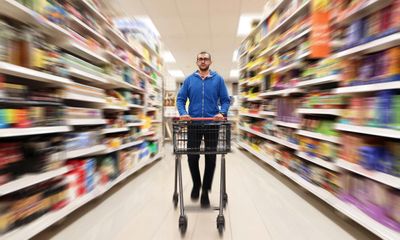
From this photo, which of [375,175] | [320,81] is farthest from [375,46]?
[375,175]

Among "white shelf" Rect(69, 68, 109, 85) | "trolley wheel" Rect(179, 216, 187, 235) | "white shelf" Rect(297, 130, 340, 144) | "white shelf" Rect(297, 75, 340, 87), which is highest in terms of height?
"white shelf" Rect(69, 68, 109, 85)

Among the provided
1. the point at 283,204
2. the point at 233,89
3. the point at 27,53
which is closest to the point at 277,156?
the point at 283,204

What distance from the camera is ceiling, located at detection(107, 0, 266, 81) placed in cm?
461

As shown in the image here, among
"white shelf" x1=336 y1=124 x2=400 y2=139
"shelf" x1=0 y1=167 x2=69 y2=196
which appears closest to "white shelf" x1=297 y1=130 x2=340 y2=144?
"white shelf" x1=336 y1=124 x2=400 y2=139

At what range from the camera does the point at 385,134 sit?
1.38 metres

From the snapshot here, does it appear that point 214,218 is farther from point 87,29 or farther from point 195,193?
point 87,29

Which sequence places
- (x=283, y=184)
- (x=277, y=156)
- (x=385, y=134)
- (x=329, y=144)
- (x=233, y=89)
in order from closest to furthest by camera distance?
(x=385, y=134) < (x=329, y=144) < (x=283, y=184) < (x=277, y=156) < (x=233, y=89)

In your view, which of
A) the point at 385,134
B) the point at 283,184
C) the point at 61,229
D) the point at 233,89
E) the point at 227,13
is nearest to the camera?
the point at 385,134

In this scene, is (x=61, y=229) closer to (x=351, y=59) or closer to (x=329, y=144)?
(x=329, y=144)

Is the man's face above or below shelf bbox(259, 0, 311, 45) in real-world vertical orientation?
below

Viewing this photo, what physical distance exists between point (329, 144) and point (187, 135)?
1282mm

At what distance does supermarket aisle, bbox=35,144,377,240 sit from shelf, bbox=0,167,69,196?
446mm

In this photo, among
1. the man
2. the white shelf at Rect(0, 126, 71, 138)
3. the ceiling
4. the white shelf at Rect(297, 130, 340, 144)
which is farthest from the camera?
the ceiling

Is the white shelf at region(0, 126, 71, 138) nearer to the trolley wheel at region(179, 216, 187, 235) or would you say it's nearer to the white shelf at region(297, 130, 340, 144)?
the trolley wheel at region(179, 216, 187, 235)
